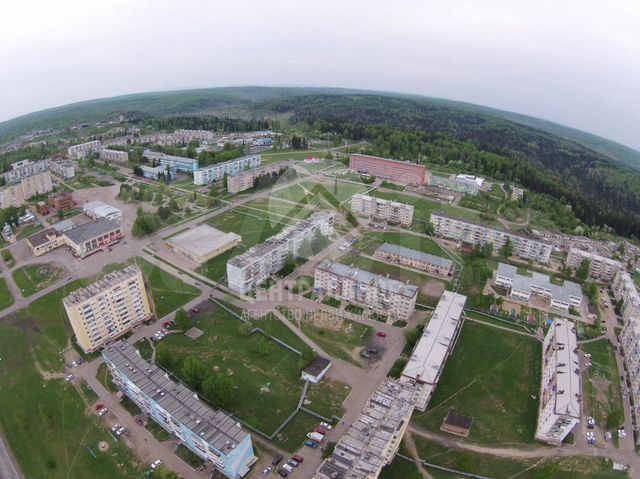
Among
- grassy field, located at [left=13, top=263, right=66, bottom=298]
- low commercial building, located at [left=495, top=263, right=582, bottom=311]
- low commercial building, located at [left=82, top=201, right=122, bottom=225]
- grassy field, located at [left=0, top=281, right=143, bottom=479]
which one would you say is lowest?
grassy field, located at [left=0, top=281, right=143, bottom=479]

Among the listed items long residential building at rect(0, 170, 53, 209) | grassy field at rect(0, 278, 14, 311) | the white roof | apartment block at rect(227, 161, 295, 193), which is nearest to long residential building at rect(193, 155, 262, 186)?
apartment block at rect(227, 161, 295, 193)

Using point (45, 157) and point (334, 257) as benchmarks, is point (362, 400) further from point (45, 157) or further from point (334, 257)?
point (45, 157)

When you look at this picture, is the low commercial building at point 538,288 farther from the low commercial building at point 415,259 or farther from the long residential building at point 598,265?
the low commercial building at point 415,259

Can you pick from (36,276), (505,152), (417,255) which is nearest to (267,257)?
(417,255)

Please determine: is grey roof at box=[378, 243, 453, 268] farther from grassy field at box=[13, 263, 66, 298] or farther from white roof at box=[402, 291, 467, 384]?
grassy field at box=[13, 263, 66, 298]

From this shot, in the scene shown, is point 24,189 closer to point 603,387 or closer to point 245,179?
point 245,179

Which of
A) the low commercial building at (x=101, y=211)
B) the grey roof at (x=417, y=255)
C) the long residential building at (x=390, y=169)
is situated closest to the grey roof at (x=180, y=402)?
the grey roof at (x=417, y=255)

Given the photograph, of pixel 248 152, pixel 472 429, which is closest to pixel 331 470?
pixel 472 429
